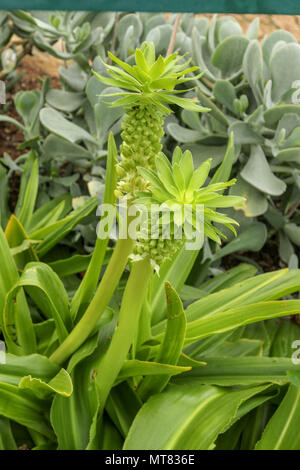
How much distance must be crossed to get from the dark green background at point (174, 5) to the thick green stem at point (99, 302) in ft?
1.31

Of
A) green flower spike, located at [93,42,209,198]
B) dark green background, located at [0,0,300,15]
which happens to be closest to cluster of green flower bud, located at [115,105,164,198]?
green flower spike, located at [93,42,209,198]

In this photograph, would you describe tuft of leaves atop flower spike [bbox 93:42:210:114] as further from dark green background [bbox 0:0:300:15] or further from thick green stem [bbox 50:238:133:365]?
dark green background [bbox 0:0:300:15]

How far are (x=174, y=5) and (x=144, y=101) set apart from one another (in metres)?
0.37

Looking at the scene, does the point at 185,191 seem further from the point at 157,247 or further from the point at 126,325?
the point at 126,325

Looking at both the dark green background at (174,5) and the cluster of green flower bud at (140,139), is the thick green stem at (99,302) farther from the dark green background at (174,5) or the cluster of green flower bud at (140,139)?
the dark green background at (174,5)

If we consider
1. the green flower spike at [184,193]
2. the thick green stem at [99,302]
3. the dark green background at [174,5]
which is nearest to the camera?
the green flower spike at [184,193]

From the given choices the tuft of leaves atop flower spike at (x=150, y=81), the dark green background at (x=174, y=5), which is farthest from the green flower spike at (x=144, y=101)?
the dark green background at (x=174, y=5)

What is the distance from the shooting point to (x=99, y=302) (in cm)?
56

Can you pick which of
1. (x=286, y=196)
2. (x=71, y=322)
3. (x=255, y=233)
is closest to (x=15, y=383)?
(x=71, y=322)

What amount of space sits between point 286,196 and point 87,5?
502 millimetres

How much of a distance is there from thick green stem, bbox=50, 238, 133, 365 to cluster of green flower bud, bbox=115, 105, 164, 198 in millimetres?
72

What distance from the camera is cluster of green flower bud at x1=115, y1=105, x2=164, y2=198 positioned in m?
0.43

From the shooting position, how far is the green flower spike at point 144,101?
0.40 metres
